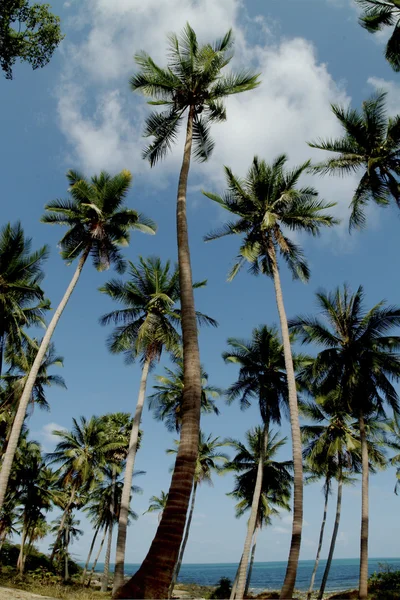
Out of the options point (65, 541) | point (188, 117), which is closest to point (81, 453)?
point (65, 541)

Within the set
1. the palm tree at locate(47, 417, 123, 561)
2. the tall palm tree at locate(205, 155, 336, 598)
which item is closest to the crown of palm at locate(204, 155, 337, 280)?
the tall palm tree at locate(205, 155, 336, 598)

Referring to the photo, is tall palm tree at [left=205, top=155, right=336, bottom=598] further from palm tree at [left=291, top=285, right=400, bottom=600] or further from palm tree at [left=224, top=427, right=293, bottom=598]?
palm tree at [left=224, top=427, right=293, bottom=598]

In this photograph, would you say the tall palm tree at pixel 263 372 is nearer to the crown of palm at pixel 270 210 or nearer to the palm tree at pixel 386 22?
the crown of palm at pixel 270 210

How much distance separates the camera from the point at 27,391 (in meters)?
17.0

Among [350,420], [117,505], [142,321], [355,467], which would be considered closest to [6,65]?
[142,321]

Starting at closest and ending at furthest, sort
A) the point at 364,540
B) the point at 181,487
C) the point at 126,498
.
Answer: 1. the point at 181,487
2. the point at 126,498
3. the point at 364,540

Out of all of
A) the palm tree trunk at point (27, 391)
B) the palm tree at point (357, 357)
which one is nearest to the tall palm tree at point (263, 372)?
the palm tree at point (357, 357)

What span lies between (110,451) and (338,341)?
24.5m

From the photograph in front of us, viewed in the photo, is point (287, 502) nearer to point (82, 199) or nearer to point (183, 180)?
point (82, 199)

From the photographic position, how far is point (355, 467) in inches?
1167

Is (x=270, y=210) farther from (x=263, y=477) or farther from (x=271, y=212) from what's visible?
(x=263, y=477)

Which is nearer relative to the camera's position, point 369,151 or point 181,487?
point 181,487

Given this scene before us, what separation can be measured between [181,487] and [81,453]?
32.9 m

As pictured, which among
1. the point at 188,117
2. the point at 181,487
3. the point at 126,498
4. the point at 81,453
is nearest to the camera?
the point at 181,487
